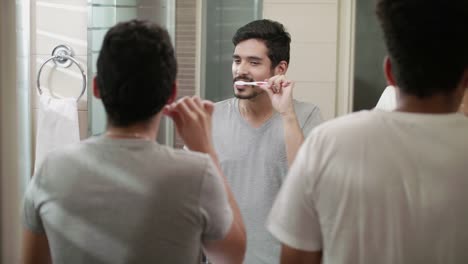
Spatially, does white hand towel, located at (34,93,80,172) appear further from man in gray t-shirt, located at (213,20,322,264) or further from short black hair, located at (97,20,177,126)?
short black hair, located at (97,20,177,126)

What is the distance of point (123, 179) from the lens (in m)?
0.81

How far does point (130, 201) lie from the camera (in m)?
0.81

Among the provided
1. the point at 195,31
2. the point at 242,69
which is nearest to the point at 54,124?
the point at 195,31

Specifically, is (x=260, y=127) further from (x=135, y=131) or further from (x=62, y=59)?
(x=62, y=59)

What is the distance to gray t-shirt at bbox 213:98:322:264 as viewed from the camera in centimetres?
138

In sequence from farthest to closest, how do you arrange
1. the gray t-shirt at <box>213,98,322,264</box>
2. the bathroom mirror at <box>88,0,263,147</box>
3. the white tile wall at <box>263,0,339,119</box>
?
1. the bathroom mirror at <box>88,0,263,147</box>
2. the white tile wall at <box>263,0,339,119</box>
3. the gray t-shirt at <box>213,98,322,264</box>

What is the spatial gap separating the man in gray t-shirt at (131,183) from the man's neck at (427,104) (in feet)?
0.94

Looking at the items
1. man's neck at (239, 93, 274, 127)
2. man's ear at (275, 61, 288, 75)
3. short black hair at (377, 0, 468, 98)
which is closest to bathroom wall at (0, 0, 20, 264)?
man's neck at (239, 93, 274, 127)

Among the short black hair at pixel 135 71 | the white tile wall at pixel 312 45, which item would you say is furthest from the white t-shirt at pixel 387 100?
the short black hair at pixel 135 71

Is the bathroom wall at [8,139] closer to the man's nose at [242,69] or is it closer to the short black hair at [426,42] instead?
the man's nose at [242,69]

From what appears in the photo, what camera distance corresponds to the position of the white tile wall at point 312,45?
1648mm

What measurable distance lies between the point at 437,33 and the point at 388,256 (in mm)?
301

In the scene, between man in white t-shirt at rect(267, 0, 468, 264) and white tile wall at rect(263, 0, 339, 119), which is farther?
white tile wall at rect(263, 0, 339, 119)

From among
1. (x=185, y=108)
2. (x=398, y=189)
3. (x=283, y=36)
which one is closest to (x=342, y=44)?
(x=283, y=36)
